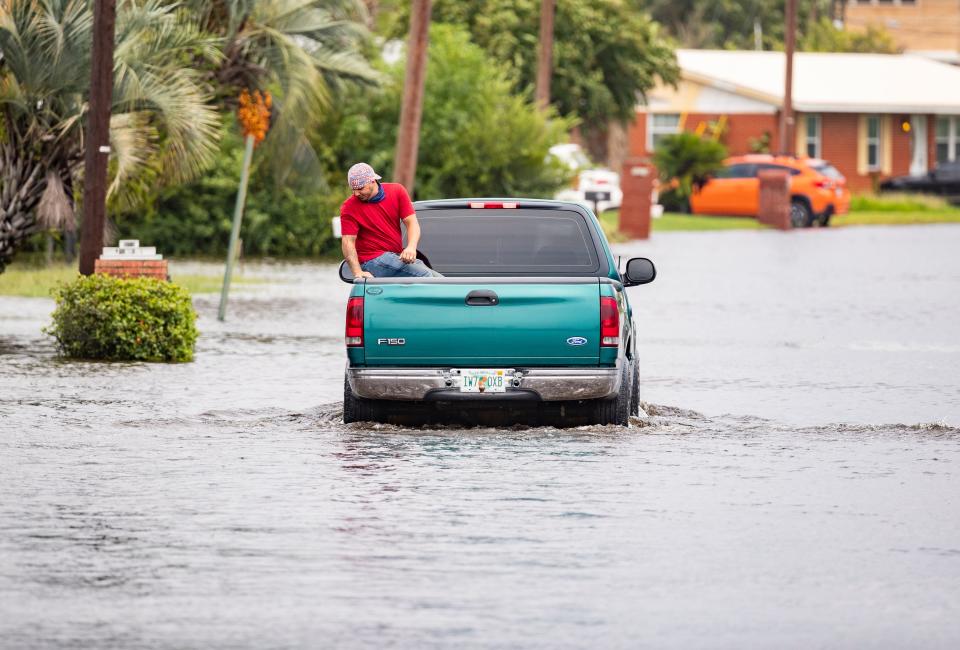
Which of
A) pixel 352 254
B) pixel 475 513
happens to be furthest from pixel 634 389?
pixel 475 513

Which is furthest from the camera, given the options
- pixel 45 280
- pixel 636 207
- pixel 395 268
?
pixel 636 207

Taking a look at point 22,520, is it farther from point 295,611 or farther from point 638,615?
point 638,615

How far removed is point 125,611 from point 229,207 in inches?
1307

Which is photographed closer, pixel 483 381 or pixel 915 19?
pixel 483 381

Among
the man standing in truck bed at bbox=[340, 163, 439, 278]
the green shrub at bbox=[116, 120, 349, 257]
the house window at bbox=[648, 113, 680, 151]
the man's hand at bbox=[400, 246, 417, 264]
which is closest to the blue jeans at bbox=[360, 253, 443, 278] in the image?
the man standing in truck bed at bbox=[340, 163, 439, 278]

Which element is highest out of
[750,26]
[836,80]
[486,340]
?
[750,26]

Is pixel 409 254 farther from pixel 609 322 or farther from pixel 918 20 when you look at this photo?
pixel 918 20

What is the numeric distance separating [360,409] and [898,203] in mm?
53735

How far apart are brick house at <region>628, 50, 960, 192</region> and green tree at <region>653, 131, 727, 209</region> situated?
10.8 m

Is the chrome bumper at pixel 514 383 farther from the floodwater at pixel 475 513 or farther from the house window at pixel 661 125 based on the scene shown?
the house window at pixel 661 125

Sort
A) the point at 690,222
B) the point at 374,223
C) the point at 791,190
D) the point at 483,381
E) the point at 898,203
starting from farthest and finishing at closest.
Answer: the point at 898,203, the point at 690,222, the point at 791,190, the point at 374,223, the point at 483,381

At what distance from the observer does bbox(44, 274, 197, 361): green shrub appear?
1939 centimetres

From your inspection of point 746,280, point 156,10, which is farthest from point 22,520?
point 746,280

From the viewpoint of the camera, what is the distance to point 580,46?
61094mm
